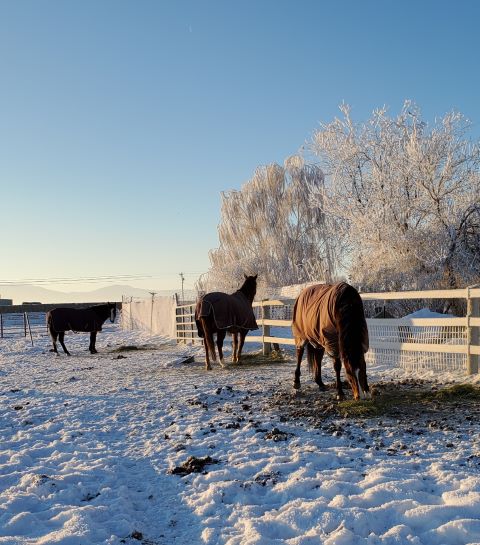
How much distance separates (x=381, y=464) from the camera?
377cm

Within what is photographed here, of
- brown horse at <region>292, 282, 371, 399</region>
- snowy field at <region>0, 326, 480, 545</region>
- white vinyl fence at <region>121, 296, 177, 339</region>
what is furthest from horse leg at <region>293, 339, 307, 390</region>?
white vinyl fence at <region>121, 296, 177, 339</region>

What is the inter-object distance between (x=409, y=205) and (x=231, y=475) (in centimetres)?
1402

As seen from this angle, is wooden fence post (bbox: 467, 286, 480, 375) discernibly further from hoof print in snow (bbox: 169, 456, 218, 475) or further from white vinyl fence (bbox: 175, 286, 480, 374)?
hoof print in snow (bbox: 169, 456, 218, 475)

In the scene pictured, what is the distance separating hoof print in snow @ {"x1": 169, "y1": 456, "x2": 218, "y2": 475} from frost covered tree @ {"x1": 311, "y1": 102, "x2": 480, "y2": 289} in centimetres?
1276

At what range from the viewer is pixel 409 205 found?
16.1 meters

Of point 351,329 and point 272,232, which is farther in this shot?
point 272,232

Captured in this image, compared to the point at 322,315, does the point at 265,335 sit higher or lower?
lower

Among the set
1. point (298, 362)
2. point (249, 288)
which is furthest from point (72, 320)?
point (298, 362)

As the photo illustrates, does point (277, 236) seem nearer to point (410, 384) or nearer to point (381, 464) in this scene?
point (410, 384)

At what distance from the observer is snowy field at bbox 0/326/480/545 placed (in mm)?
2918

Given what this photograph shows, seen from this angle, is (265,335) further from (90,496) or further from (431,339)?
(90,496)

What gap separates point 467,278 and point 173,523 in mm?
14373

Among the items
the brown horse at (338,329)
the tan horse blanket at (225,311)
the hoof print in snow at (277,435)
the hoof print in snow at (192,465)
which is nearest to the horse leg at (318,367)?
the brown horse at (338,329)

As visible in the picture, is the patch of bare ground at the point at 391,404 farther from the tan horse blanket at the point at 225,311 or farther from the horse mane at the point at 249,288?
the horse mane at the point at 249,288
